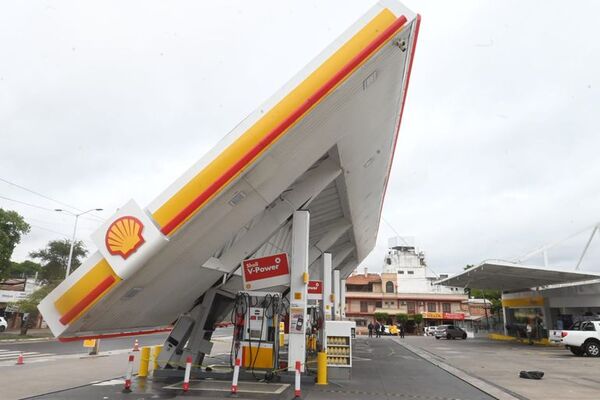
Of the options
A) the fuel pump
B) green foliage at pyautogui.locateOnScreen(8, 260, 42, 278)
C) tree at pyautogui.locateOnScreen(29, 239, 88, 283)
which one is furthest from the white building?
green foliage at pyautogui.locateOnScreen(8, 260, 42, 278)

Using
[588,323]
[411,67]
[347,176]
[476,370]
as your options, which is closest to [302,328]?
[347,176]

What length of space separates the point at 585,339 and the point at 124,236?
21191 mm

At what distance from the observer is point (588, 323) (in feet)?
66.5

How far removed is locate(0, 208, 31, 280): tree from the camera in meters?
30.0

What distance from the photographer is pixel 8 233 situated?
101 feet

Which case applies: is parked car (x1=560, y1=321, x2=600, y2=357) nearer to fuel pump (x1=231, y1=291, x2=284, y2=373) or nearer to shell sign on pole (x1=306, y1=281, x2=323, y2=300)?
shell sign on pole (x1=306, y1=281, x2=323, y2=300)

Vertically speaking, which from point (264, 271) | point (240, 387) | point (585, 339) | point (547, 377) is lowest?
point (547, 377)

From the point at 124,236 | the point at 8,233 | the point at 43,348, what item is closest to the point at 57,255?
the point at 8,233

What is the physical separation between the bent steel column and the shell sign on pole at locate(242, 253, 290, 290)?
37cm

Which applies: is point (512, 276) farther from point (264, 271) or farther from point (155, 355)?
point (155, 355)

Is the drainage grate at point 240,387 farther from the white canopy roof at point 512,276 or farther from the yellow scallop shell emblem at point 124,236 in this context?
the white canopy roof at point 512,276

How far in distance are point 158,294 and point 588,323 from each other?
67.4 ft

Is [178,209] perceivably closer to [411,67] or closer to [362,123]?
[362,123]

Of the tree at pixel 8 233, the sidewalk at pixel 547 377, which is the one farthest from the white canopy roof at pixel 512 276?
the tree at pixel 8 233
